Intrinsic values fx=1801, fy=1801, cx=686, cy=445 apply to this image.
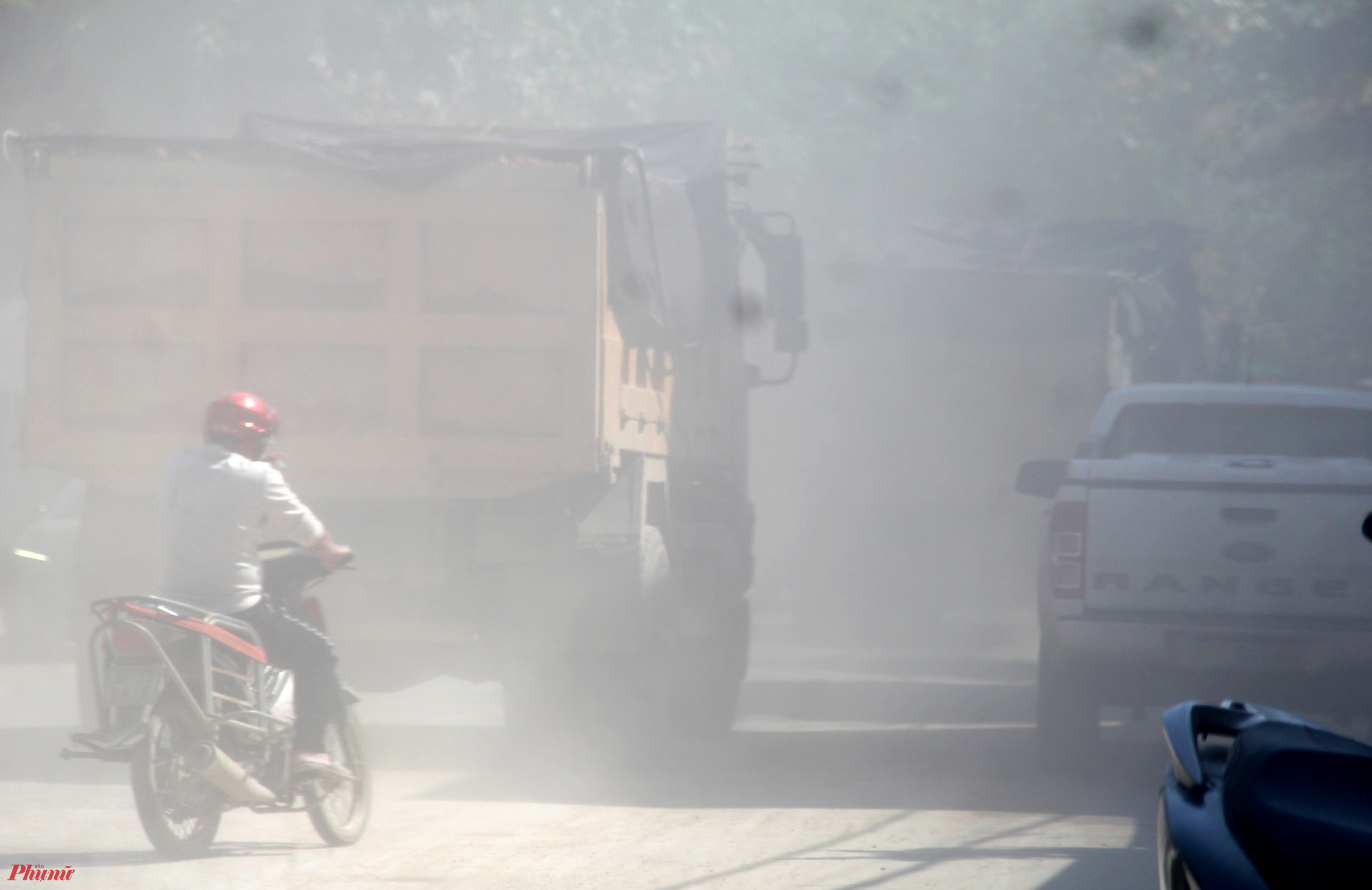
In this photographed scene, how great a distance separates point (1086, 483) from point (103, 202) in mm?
4903

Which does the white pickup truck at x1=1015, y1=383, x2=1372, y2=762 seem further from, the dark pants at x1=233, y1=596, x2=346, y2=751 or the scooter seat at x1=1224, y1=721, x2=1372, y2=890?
the scooter seat at x1=1224, y1=721, x2=1372, y2=890

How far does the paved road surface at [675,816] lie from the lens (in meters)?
6.51

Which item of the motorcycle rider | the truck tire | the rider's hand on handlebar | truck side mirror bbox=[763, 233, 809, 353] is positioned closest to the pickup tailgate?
the truck tire

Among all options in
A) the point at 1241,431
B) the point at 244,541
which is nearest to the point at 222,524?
the point at 244,541

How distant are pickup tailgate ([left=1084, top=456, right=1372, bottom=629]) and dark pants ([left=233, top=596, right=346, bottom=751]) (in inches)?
155

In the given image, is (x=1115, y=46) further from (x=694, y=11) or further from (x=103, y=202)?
(x=103, y=202)

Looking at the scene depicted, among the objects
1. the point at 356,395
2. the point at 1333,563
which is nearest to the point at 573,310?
the point at 356,395

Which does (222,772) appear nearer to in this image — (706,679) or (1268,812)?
(1268,812)

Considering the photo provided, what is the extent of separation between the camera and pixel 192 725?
21.4ft

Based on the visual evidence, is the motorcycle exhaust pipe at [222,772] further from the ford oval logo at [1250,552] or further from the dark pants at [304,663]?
the ford oval logo at [1250,552]

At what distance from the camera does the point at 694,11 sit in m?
32.9

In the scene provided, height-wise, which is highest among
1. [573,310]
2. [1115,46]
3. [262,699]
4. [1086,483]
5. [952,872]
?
[1115,46]

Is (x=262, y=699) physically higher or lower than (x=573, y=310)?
lower

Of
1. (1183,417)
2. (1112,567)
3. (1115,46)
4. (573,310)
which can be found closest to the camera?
(573,310)
